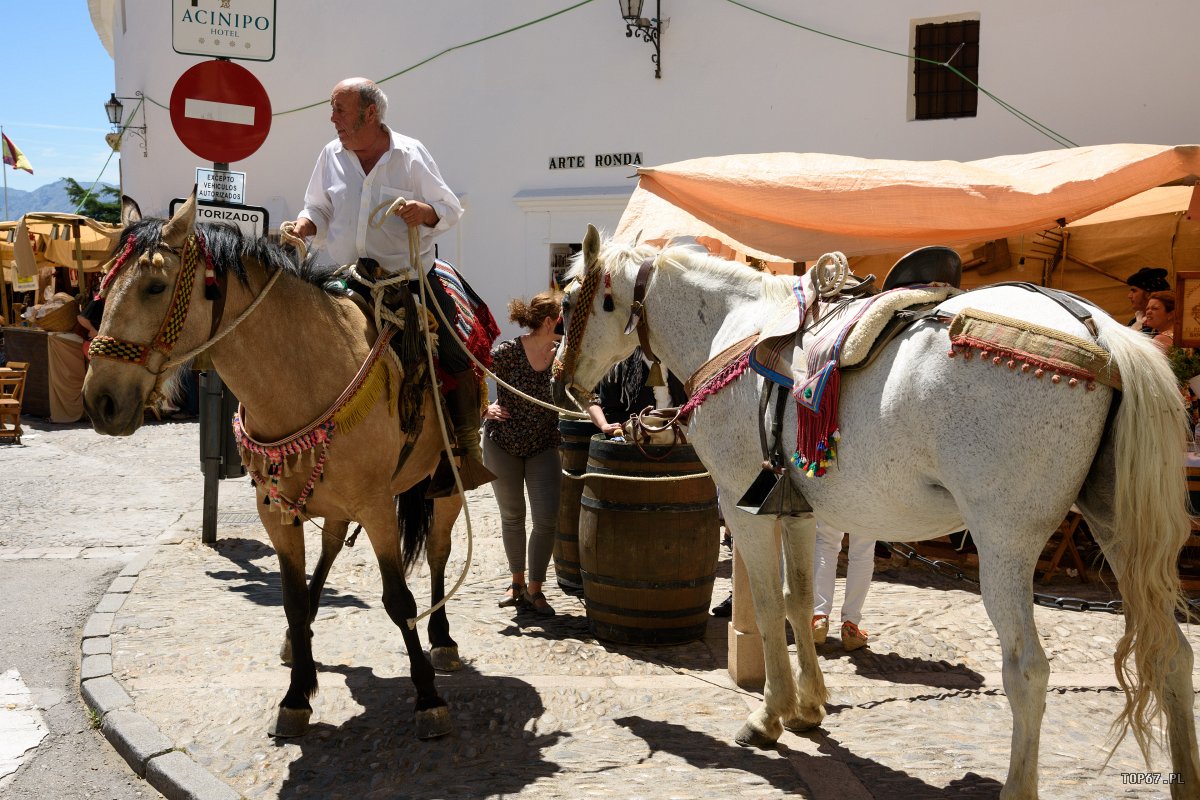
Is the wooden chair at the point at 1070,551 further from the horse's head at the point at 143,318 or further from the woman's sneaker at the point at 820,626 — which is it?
the horse's head at the point at 143,318

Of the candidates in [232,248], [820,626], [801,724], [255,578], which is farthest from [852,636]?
[255,578]

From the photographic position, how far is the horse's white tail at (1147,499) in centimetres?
306

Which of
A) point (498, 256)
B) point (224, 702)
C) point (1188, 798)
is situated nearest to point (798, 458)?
point (1188, 798)

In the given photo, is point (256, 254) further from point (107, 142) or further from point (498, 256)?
point (107, 142)

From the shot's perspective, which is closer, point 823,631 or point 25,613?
point 823,631

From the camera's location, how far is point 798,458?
3660mm

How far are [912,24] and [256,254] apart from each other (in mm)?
11122

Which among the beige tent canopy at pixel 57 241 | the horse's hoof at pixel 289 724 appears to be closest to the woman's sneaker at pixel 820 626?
the horse's hoof at pixel 289 724

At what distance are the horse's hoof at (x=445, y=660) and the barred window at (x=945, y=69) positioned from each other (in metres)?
10.5

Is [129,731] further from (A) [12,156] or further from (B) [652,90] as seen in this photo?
(A) [12,156]

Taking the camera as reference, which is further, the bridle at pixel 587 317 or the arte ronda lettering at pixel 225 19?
the arte ronda lettering at pixel 225 19

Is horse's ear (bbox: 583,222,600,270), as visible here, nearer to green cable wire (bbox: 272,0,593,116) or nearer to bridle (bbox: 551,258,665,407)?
bridle (bbox: 551,258,665,407)

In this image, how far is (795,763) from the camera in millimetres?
4234

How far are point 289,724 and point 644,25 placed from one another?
39.4 feet
